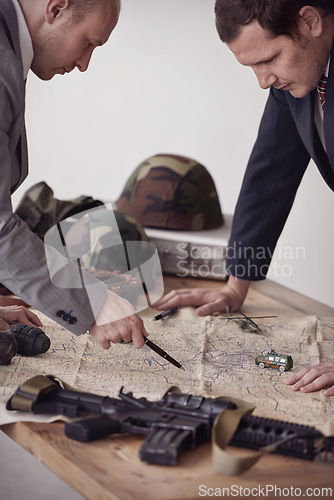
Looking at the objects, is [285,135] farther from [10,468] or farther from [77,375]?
[10,468]

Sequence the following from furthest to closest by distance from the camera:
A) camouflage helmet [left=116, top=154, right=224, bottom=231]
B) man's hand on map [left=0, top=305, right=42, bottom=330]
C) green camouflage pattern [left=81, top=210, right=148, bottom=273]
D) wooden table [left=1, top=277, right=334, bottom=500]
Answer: camouflage helmet [left=116, top=154, right=224, bottom=231] < green camouflage pattern [left=81, top=210, right=148, bottom=273] < man's hand on map [left=0, top=305, right=42, bottom=330] < wooden table [left=1, top=277, right=334, bottom=500]

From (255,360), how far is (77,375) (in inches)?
17.3

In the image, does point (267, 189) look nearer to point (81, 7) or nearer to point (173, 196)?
point (173, 196)

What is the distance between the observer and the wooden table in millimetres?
976

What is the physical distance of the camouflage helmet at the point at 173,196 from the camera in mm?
2463

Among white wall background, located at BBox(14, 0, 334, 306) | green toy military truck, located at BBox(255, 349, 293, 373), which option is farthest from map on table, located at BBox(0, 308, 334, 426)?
white wall background, located at BBox(14, 0, 334, 306)

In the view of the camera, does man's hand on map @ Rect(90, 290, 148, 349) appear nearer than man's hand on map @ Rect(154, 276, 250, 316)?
Yes

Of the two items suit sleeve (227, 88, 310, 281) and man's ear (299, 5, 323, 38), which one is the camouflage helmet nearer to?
suit sleeve (227, 88, 310, 281)

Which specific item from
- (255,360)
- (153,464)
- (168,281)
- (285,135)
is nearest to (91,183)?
(168,281)

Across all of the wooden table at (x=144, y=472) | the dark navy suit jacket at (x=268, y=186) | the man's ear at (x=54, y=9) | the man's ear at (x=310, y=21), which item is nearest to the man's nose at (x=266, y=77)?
the man's ear at (x=310, y=21)

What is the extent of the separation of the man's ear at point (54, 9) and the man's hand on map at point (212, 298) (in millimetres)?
942

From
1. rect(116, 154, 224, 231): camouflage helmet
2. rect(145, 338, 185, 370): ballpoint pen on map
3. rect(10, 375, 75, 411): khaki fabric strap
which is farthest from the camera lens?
rect(116, 154, 224, 231): camouflage helmet

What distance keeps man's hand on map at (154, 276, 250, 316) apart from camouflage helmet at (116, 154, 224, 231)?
0.49 m

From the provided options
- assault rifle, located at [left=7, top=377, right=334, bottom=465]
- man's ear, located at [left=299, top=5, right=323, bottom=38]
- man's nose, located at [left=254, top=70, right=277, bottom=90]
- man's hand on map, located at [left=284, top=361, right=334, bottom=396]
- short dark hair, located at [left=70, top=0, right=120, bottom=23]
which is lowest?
man's hand on map, located at [left=284, top=361, right=334, bottom=396]
